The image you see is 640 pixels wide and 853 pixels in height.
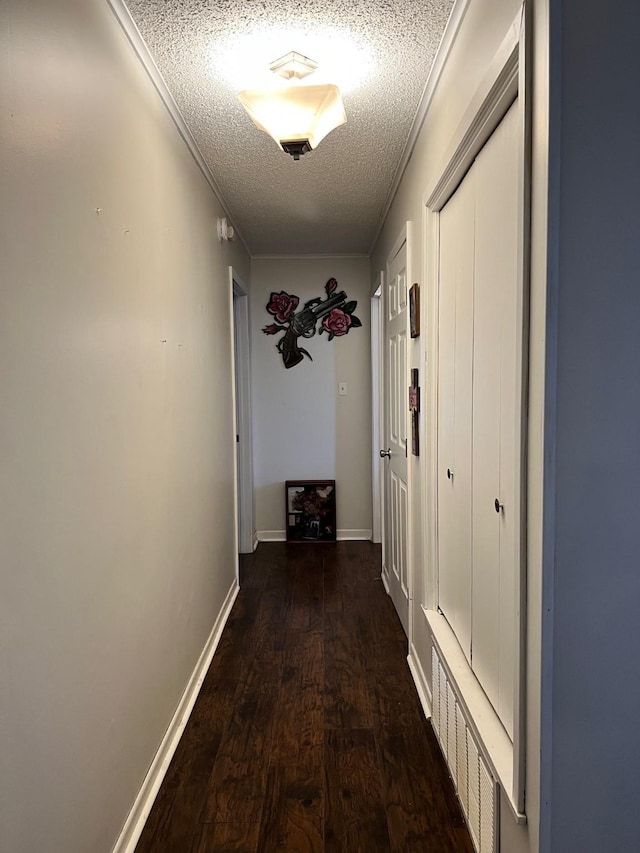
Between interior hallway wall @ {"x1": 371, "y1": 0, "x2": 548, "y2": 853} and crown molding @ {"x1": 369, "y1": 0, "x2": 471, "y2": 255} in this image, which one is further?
crown molding @ {"x1": 369, "y1": 0, "x2": 471, "y2": 255}

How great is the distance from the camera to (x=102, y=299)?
1.38m

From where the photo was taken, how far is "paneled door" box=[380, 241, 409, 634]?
2.79m

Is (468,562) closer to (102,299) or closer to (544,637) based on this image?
(544,637)

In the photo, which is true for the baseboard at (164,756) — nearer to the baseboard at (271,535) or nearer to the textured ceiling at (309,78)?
the baseboard at (271,535)

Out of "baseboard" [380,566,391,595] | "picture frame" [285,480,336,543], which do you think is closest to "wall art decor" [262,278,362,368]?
"picture frame" [285,480,336,543]

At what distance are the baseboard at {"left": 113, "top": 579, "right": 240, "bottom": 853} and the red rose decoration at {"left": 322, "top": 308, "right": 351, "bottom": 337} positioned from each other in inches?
94.9

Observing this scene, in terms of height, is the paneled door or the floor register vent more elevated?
the paneled door

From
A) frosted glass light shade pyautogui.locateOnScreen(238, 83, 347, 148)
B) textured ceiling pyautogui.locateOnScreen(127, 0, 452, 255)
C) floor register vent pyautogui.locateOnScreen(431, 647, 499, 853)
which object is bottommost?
floor register vent pyautogui.locateOnScreen(431, 647, 499, 853)

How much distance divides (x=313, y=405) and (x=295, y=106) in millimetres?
2806

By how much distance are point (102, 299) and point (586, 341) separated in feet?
3.62

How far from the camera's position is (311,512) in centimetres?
445

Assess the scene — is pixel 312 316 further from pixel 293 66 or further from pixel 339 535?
pixel 293 66

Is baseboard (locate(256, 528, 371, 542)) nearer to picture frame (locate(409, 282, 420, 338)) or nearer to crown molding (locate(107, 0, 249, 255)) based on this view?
picture frame (locate(409, 282, 420, 338))

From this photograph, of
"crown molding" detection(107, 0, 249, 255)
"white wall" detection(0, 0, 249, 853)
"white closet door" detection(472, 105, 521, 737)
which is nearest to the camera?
"white wall" detection(0, 0, 249, 853)
